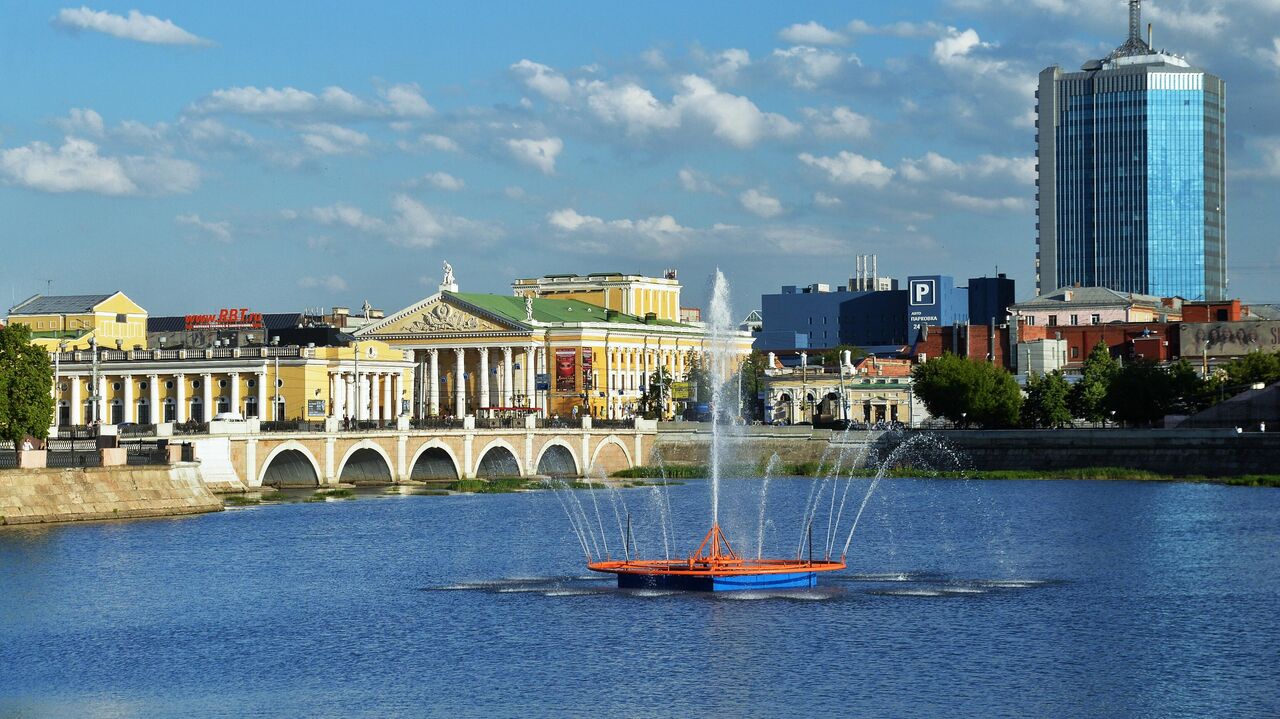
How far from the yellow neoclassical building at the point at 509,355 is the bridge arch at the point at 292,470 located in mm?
61098

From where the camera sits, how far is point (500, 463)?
448 ft

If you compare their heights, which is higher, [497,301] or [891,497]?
[497,301]

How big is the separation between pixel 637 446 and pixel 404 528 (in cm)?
6282

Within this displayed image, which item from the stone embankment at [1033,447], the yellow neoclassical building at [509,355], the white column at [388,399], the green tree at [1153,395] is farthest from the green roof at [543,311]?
the green tree at [1153,395]

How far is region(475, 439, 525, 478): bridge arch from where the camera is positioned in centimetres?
13550

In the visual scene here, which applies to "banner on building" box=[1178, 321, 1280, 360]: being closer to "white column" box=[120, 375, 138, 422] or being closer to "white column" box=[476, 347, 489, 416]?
"white column" box=[476, 347, 489, 416]

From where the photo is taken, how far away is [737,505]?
10512 centimetres

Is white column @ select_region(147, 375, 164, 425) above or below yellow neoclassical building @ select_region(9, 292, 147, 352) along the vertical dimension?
below

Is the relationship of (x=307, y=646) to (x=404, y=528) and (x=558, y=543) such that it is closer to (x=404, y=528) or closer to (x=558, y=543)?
(x=558, y=543)

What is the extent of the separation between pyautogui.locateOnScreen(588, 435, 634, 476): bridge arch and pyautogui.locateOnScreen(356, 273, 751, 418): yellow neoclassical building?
28501 millimetres

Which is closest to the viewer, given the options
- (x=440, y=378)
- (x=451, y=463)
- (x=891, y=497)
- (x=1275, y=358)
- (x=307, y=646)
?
(x=307, y=646)

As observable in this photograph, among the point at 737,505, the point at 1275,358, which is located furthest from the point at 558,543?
the point at 1275,358

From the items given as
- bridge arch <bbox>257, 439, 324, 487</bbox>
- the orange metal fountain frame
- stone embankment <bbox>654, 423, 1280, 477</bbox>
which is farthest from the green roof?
the orange metal fountain frame

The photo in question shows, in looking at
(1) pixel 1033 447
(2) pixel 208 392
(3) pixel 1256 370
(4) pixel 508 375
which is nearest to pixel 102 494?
(2) pixel 208 392
